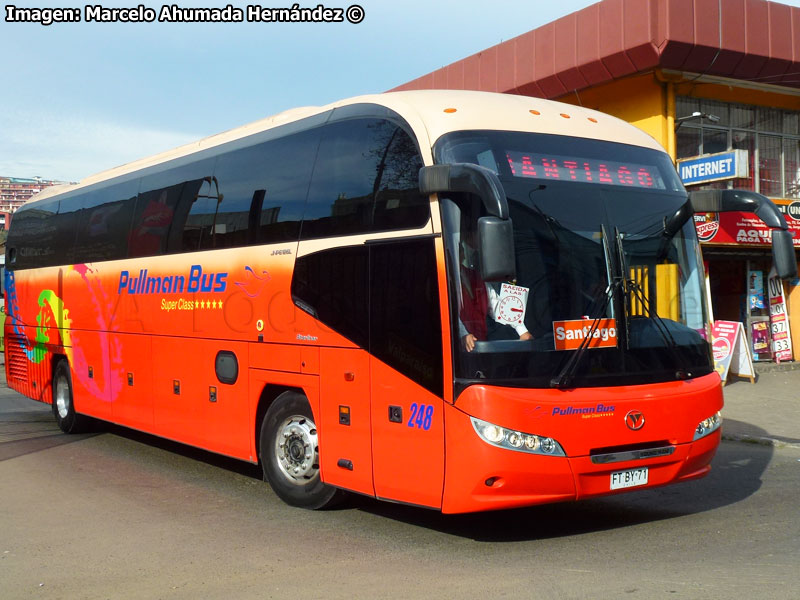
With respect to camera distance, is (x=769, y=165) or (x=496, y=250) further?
(x=769, y=165)

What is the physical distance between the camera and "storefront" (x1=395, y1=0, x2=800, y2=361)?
55.0ft

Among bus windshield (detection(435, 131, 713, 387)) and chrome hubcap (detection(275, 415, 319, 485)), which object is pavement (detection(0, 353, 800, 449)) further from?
chrome hubcap (detection(275, 415, 319, 485))

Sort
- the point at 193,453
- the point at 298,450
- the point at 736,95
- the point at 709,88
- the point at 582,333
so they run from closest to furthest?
1. the point at 582,333
2. the point at 298,450
3. the point at 193,453
4. the point at 709,88
5. the point at 736,95

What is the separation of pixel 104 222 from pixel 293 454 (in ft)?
18.5

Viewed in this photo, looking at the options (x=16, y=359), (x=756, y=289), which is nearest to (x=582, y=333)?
(x=16, y=359)

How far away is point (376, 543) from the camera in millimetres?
7023

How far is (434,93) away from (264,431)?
355cm

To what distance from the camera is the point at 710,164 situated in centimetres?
1636

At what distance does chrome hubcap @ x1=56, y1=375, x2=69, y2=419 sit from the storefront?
1115 centimetres

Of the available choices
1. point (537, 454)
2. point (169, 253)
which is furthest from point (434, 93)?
point (169, 253)

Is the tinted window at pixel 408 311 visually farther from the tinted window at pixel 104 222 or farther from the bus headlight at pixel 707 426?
the tinted window at pixel 104 222

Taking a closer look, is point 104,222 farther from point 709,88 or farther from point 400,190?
point 709,88

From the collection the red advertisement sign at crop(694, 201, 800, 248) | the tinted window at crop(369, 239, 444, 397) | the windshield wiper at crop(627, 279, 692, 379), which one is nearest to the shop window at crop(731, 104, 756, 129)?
the red advertisement sign at crop(694, 201, 800, 248)

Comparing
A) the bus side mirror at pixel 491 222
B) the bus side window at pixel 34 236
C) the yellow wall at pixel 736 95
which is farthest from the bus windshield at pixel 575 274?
the yellow wall at pixel 736 95
